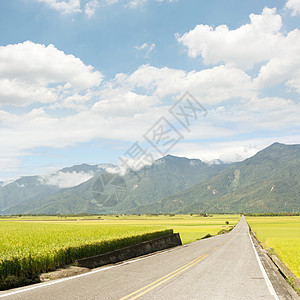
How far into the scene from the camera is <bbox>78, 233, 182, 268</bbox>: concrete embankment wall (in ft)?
56.8

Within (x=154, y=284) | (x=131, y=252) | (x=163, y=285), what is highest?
(x=154, y=284)

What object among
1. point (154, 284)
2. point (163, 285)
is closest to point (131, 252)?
point (154, 284)

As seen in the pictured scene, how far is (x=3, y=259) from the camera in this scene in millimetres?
11922

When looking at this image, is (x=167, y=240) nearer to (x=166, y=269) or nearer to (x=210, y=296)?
(x=166, y=269)

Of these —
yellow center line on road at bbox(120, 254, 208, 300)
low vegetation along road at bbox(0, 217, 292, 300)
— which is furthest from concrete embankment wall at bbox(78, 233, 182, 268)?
yellow center line on road at bbox(120, 254, 208, 300)

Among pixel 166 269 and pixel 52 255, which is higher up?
pixel 52 255

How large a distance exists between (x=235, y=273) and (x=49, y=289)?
977 centimetres

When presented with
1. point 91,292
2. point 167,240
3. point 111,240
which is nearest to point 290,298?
point 91,292

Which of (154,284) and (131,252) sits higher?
(154,284)

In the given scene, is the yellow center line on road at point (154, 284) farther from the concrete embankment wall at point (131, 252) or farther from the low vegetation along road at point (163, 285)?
the concrete embankment wall at point (131, 252)

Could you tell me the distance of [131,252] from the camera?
22.8 metres

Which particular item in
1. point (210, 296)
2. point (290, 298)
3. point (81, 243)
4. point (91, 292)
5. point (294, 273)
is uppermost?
point (81, 243)

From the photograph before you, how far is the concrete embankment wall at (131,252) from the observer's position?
17.3m

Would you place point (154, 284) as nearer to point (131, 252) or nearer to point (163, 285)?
point (163, 285)
